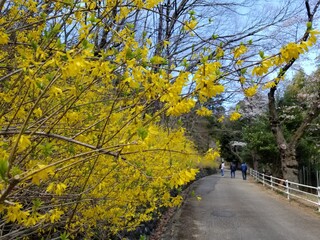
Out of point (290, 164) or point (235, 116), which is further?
point (290, 164)

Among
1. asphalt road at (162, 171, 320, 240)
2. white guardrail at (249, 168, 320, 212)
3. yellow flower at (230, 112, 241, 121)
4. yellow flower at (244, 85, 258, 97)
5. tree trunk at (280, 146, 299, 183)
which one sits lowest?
asphalt road at (162, 171, 320, 240)

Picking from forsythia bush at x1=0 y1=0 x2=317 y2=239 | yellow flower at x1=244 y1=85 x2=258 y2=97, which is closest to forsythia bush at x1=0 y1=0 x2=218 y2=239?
forsythia bush at x1=0 y1=0 x2=317 y2=239

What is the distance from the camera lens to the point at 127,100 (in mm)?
3023

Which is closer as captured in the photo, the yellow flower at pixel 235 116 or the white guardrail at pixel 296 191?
the yellow flower at pixel 235 116

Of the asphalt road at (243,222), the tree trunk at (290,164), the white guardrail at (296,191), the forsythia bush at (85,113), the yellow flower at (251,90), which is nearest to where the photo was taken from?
the forsythia bush at (85,113)

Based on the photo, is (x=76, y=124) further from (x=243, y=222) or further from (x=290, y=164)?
(x=290, y=164)

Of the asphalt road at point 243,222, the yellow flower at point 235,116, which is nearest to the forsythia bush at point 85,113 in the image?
the yellow flower at point 235,116

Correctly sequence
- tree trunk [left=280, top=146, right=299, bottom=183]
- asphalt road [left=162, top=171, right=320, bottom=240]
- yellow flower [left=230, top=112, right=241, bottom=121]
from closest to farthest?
1. yellow flower [left=230, top=112, right=241, bottom=121]
2. asphalt road [left=162, top=171, right=320, bottom=240]
3. tree trunk [left=280, top=146, right=299, bottom=183]

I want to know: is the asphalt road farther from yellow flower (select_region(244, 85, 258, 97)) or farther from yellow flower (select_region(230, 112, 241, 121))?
yellow flower (select_region(244, 85, 258, 97))

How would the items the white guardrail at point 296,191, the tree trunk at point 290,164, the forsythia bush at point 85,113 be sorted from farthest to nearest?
the tree trunk at point 290,164 → the white guardrail at point 296,191 → the forsythia bush at point 85,113

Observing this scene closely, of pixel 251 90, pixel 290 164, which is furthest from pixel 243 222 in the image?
pixel 290 164

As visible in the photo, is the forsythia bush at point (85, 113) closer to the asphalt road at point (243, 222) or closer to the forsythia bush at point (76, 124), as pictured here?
the forsythia bush at point (76, 124)

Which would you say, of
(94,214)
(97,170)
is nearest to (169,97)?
(97,170)

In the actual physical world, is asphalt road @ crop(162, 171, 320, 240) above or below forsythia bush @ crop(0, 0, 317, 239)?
below
